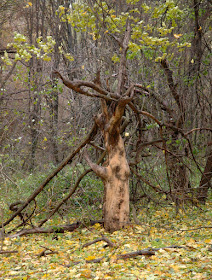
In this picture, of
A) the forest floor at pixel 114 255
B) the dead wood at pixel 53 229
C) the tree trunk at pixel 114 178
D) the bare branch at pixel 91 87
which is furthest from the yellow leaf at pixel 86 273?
the bare branch at pixel 91 87

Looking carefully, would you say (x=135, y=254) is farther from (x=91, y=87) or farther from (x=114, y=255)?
(x=91, y=87)

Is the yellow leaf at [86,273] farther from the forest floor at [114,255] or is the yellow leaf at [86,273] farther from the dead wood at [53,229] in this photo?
the dead wood at [53,229]

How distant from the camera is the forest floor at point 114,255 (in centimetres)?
376

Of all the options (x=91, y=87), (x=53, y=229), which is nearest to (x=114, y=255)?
(x=53, y=229)

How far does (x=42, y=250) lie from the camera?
5.04 metres

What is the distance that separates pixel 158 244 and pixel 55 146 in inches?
237

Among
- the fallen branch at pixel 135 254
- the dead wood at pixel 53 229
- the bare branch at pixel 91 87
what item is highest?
the bare branch at pixel 91 87

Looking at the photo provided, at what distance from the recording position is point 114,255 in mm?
4434

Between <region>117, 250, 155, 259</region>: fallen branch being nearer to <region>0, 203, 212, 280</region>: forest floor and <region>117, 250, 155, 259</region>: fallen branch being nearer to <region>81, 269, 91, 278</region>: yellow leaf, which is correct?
<region>0, 203, 212, 280</region>: forest floor

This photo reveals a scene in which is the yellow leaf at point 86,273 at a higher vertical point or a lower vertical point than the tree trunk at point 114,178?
lower

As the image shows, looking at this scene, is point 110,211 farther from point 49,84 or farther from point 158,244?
point 49,84

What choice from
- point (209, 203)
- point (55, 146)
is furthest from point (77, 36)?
point (209, 203)

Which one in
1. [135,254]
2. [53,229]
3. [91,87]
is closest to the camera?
[135,254]

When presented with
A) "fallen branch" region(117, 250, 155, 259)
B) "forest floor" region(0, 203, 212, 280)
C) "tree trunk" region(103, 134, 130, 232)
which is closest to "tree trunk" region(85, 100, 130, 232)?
"tree trunk" region(103, 134, 130, 232)
